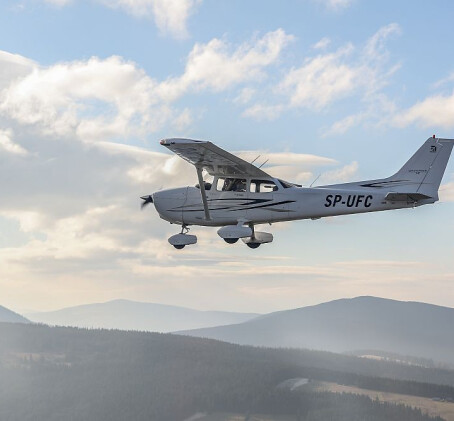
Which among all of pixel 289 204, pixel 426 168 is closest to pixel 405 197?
pixel 426 168

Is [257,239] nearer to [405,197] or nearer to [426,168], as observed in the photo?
[405,197]

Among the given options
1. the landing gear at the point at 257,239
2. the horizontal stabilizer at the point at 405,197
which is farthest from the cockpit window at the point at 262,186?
the horizontal stabilizer at the point at 405,197

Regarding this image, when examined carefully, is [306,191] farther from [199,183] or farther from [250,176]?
[199,183]

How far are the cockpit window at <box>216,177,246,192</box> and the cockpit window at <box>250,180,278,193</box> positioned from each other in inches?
15.6

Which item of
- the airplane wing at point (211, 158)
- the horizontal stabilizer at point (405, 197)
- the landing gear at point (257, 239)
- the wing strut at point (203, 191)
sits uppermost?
the airplane wing at point (211, 158)

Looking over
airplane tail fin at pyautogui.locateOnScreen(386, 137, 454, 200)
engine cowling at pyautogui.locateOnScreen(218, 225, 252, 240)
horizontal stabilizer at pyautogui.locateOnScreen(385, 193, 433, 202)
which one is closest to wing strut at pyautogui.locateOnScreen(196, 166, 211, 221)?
engine cowling at pyautogui.locateOnScreen(218, 225, 252, 240)

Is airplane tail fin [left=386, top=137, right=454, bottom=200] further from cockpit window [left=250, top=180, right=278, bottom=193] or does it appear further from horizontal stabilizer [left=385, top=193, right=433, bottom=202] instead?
cockpit window [left=250, top=180, right=278, bottom=193]

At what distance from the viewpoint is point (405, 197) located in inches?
1080

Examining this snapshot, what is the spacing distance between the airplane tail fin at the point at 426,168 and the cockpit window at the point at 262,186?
16.8 feet

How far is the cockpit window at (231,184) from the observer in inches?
1119

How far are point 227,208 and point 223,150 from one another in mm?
2991

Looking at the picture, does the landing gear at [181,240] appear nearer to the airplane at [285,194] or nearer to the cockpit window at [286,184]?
the airplane at [285,194]

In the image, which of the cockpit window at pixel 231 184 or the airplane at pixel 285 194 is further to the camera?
the cockpit window at pixel 231 184

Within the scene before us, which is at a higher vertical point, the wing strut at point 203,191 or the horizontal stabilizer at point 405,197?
the wing strut at point 203,191
